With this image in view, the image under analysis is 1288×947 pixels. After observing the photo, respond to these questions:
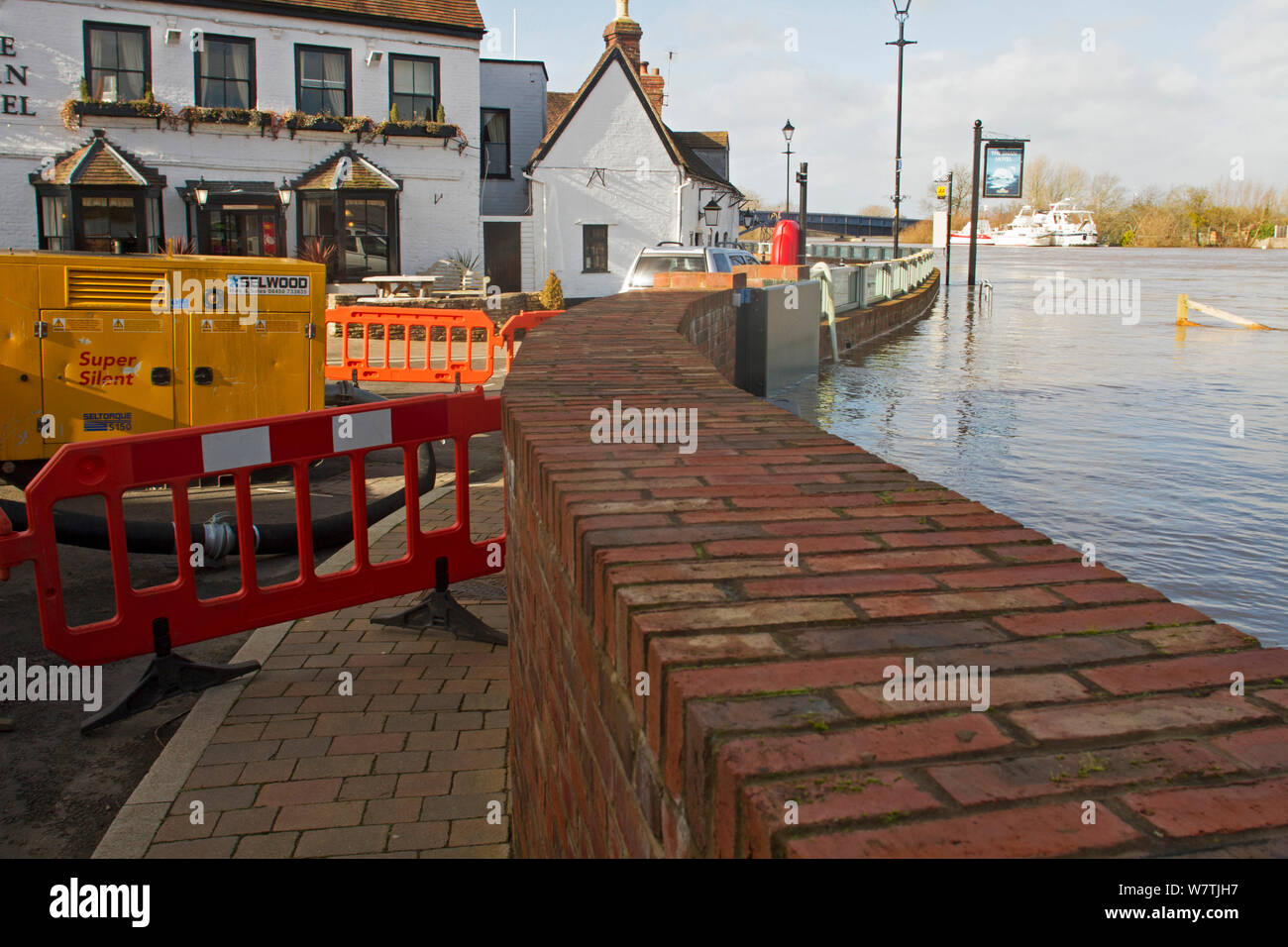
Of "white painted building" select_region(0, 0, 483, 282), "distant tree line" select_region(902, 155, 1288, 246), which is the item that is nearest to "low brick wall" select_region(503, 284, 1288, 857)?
"white painted building" select_region(0, 0, 483, 282)

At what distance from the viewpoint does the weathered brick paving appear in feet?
12.1

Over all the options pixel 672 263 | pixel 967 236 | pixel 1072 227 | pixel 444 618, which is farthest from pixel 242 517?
pixel 967 236

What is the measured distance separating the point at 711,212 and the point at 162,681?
32943 mm

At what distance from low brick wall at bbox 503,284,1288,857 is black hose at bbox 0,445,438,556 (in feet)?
12.7

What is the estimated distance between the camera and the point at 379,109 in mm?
28000

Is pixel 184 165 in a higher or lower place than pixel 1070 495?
higher

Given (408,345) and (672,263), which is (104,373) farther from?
(672,263)

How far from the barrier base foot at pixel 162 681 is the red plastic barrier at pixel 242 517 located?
0.06m

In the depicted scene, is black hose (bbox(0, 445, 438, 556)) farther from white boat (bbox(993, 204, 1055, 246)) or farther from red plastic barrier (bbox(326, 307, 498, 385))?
white boat (bbox(993, 204, 1055, 246))

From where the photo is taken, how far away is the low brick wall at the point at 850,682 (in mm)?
1194

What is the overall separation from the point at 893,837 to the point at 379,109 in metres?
29.4

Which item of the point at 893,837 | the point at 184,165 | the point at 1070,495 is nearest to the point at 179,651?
the point at 893,837
